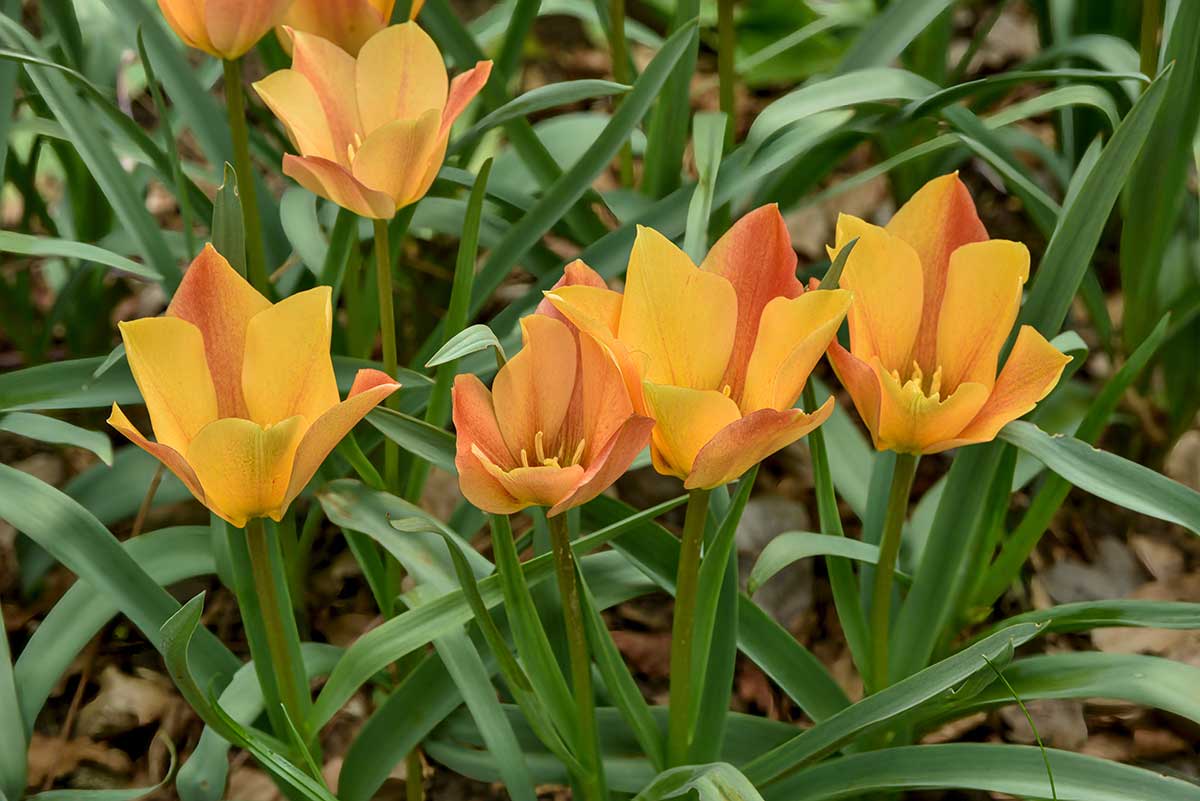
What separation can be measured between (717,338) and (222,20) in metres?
0.57

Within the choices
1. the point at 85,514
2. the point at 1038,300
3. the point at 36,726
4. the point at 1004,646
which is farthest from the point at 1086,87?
the point at 36,726

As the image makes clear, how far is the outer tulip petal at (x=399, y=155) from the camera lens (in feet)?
3.20

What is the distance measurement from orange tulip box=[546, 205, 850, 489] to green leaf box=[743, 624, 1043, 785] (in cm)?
22

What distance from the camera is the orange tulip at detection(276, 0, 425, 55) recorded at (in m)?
1.21

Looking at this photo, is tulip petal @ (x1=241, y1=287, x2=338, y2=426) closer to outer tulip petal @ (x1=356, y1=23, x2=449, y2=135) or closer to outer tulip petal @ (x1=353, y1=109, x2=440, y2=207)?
outer tulip petal @ (x1=353, y1=109, x2=440, y2=207)

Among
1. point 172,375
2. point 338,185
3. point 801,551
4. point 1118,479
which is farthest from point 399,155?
point 1118,479

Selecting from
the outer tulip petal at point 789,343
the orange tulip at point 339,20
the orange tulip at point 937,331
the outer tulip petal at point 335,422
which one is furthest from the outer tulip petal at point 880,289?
the orange tulip at point 339,20

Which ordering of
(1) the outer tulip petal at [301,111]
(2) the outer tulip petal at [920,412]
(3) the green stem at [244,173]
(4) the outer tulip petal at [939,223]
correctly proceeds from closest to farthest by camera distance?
(2) the outer tulip petal at [920,412] < (4) the outer tulip petal at [939,223] < (1) the outer tulip petal at [301,111] < (3) the green stem at [244,173]

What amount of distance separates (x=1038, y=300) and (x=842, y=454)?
40 centimetres

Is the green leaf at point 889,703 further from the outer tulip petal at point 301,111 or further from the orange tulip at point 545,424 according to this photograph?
the outer tulip petal at point 301,111

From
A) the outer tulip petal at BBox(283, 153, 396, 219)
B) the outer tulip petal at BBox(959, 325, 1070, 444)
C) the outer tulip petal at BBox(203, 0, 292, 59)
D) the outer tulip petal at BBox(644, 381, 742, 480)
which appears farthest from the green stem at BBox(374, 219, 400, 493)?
the outer tulip petal at BBox(959, 325, 1070, 444)

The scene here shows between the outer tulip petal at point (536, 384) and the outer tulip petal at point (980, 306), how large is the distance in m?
0.30

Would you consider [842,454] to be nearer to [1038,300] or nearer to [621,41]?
[1038,300]

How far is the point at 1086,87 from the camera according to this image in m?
1.43
